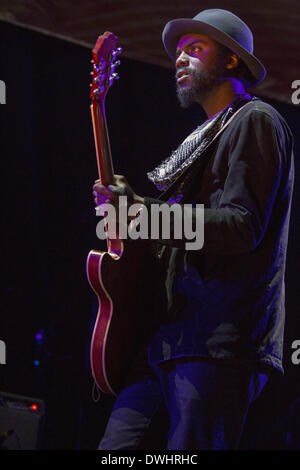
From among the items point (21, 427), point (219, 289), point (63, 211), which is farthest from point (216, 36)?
point (21, 427)

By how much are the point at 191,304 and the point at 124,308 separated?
0.30 m

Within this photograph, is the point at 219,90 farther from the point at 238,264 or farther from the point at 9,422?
the point at 9,422

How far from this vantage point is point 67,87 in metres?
4.19

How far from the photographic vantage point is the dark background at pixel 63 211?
4070mm

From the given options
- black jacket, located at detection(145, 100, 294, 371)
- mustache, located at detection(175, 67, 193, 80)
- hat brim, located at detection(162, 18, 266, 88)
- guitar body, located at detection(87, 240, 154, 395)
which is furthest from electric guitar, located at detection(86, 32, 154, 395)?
hat brim, located at detection(162, 18, 266, 88)

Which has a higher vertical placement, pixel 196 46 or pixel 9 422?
pixel 196 46

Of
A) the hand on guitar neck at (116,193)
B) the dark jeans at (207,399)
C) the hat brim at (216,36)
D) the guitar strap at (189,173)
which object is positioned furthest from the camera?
the hat brim at (216,36)

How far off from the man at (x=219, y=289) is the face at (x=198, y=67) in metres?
0.10

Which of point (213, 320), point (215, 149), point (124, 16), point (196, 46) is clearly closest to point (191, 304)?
point (213, 320)

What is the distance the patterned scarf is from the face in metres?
0.13

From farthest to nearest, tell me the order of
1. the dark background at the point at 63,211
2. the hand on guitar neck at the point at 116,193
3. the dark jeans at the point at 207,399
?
the dark background at the point at 63,211
the hand on guitar neck at the point at 116,193
the dark jeans at the point at 207,399

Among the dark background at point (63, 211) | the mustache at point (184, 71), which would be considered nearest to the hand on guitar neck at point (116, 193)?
the mustache at point (184, 71)

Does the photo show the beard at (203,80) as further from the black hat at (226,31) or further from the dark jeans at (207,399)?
the dark jeans at (207,399)

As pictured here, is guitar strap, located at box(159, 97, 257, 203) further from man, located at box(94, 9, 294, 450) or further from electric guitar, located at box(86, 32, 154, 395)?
electric guitar, located at box(86, 32, 154, 395)
